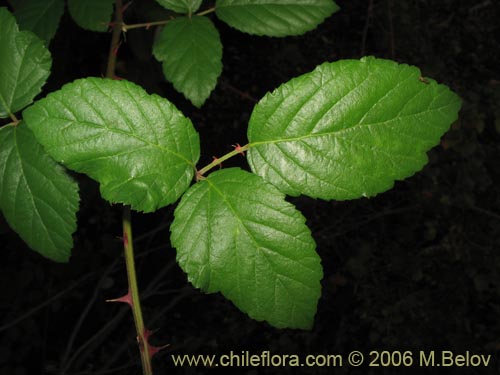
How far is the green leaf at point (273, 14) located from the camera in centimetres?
126

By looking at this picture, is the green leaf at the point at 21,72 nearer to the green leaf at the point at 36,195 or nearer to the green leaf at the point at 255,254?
the green leaf at the point at 36,195

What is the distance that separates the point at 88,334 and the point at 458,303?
2003 mm

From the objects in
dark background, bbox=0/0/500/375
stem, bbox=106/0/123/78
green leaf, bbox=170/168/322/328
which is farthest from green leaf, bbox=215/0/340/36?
dark background, bbox=0/0/500/375

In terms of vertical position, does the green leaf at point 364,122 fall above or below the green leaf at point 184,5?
below

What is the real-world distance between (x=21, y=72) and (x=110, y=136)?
1.19ft

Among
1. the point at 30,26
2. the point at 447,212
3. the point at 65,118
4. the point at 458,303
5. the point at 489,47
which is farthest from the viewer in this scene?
the point at 489,47

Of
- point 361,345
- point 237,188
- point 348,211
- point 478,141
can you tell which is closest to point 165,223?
point 348,211

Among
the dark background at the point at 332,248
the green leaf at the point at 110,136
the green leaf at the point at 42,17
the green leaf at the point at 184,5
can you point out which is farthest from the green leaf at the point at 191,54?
the dark background at the point at 332,248

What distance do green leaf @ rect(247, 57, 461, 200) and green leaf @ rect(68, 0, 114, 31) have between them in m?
0.59

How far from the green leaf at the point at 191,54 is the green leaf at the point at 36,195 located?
0.43 m

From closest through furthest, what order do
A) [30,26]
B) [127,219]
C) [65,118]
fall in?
[65,118]
[127,219]
[30,26]

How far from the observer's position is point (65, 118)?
33.9 inches

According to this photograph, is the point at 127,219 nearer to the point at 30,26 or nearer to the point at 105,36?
the point at 30,26

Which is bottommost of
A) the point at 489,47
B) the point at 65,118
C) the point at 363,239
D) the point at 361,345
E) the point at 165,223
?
the point at 361,345
